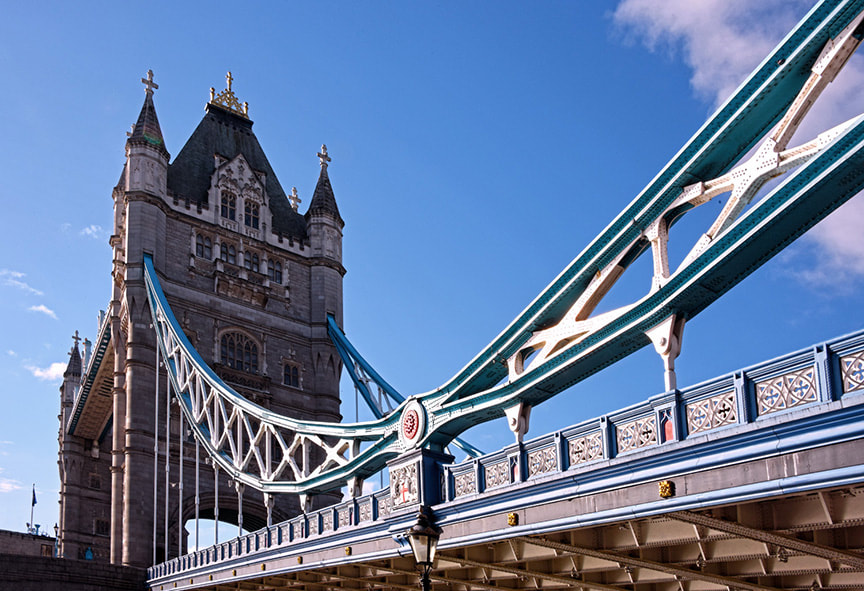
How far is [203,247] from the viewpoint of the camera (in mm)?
49969

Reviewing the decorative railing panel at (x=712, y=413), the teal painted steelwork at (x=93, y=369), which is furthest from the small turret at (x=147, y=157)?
the decorative railing panel at (x=712, y=413)

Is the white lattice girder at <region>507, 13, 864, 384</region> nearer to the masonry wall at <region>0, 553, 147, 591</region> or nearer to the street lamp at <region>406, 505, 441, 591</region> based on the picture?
the street lamp at <region>406, 505, 441, 591</region>

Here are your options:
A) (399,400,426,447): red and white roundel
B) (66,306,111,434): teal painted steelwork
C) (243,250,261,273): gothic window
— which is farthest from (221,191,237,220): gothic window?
(399,400,426,447): red and white roundel

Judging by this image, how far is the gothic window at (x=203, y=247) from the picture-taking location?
49.7m

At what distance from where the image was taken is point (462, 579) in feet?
77.2

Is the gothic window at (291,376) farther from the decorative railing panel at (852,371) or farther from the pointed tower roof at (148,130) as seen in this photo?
the decorative railing panel at (852,371)

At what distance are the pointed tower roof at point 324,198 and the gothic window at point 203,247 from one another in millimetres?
6594

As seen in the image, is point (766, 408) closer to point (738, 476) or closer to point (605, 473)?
point (738, 476)

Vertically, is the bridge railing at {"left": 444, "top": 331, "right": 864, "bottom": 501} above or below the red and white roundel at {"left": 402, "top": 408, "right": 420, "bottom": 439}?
below

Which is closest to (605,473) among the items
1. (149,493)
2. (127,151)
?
(149,493)

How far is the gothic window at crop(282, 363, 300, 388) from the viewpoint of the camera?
50.0 meters

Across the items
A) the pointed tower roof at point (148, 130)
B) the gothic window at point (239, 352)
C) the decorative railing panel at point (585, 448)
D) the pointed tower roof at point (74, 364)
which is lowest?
the decorative railing panel at point (585, 448)

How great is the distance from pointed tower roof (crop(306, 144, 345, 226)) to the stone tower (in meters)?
0.08

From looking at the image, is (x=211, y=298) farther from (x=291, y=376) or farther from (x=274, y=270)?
(x=291, y=376)
